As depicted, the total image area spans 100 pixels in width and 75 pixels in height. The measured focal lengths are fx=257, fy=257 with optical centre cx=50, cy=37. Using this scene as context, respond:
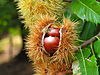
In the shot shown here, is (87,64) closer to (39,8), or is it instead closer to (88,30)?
(39,8)

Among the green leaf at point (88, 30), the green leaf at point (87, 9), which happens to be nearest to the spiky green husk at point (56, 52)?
the green leaf at point (87, 9)

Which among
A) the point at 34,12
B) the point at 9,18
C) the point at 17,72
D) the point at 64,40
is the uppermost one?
the point at 34,12

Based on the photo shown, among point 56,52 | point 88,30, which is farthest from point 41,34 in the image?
point 88,30

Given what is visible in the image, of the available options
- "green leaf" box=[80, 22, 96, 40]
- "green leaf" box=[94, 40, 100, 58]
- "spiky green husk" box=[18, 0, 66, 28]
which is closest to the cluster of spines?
"spiky green husk" box=[18, 0, 66, 28]

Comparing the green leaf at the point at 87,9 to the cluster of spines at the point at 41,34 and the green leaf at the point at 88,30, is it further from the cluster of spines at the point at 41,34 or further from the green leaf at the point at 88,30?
the green leaf at the point at 88,30

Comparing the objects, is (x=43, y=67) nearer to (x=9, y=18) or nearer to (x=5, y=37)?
(x=9, y=18)

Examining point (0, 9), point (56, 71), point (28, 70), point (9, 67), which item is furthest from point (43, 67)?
point (9, 67)
